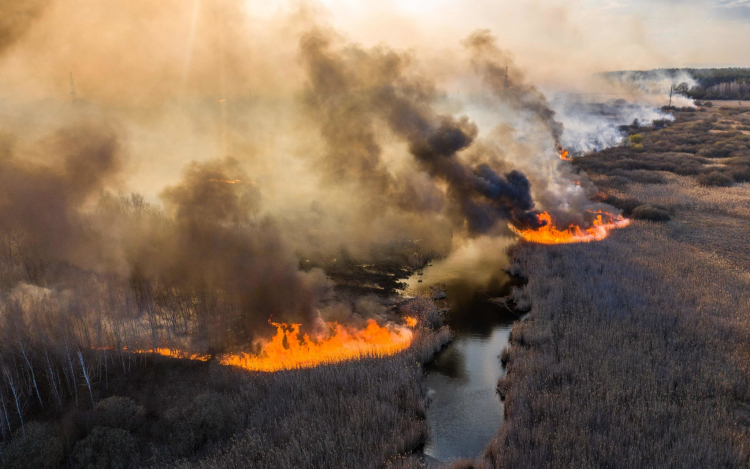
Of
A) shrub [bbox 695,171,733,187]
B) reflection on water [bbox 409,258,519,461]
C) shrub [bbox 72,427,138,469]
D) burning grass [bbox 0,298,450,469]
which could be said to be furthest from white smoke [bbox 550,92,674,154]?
shrub [bbox 72,427,138,469]

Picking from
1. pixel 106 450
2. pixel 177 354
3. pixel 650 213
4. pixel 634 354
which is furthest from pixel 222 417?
pixel 650 213

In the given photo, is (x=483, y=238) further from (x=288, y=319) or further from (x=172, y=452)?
(x=172, y=452)

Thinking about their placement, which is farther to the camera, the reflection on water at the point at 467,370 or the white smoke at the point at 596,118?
the white smoke at the point at 596,118

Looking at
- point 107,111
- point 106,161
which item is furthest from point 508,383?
point 107,111

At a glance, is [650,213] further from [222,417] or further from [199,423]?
[199,423]

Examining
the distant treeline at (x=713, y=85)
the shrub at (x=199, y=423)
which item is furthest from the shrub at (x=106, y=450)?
the distant treeline at (x=713, y=85)

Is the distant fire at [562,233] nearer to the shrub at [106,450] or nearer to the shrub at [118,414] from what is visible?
the shrub at [118,414]
